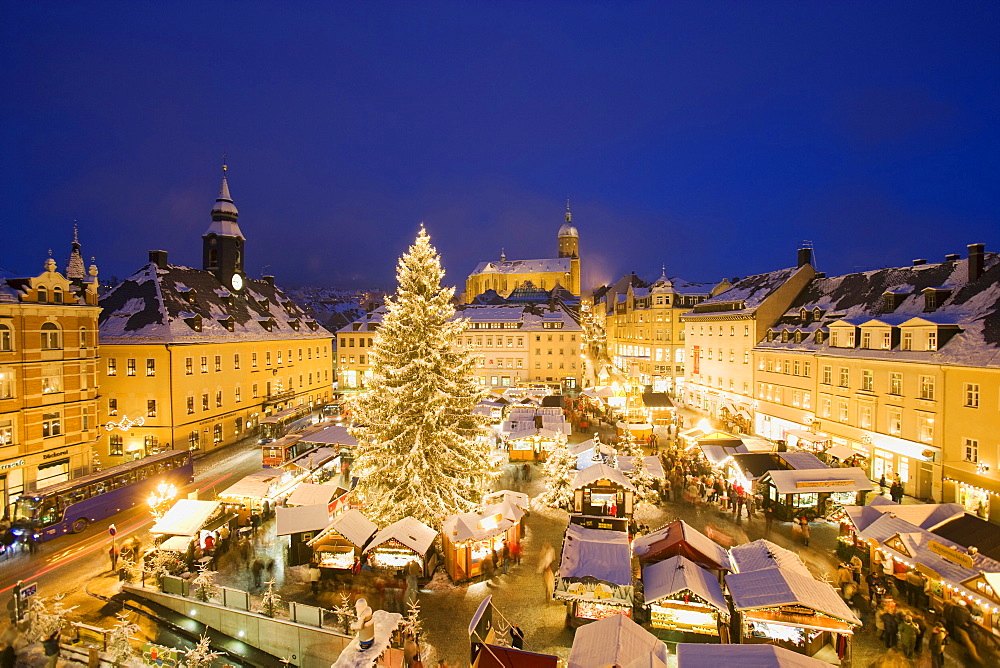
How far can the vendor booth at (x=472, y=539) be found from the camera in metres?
18.2

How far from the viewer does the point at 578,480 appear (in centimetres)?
2361

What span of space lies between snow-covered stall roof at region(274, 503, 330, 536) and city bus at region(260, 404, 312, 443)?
62.0 feet

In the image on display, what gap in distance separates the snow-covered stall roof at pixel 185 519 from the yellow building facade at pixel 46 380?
10417 mm

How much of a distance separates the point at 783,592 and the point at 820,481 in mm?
12455

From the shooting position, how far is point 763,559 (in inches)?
587

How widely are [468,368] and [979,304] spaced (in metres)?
27.4

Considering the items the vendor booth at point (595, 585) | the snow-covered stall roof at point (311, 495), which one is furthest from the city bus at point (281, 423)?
the vendor booth at point (595, 585)

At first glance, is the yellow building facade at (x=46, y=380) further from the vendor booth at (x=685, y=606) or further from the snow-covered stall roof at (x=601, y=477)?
the vendor booth at (x=685, y=606)

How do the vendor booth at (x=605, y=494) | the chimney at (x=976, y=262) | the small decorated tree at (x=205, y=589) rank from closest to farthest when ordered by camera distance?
the small decorated tree at (x=205, y=589), the vendor booth at (x=605, y=494), the chimney at (x=976, y=262)

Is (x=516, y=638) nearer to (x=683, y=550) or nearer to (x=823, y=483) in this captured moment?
(x=683, y=550)

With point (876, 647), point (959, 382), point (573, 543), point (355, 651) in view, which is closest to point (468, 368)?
point (573, 543)

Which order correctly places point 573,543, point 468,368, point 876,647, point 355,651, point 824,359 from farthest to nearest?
point 824,359, point 468,368, point 573,543, point 876,647, point 355,651

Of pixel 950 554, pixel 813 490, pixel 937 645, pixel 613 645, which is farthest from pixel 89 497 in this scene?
pixel 950 554

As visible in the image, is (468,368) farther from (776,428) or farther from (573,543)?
(776,428)
